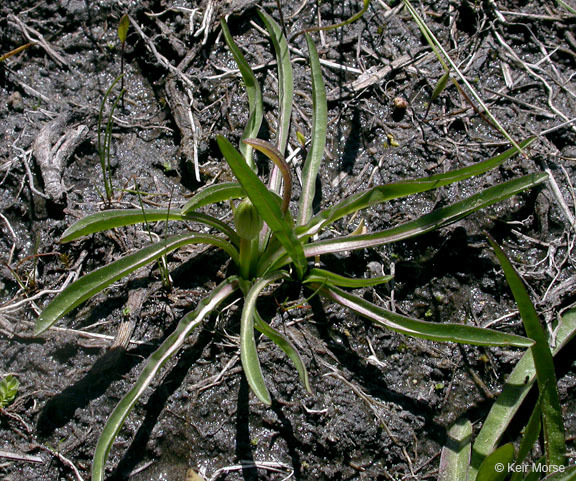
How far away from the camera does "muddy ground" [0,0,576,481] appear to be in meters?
1.79

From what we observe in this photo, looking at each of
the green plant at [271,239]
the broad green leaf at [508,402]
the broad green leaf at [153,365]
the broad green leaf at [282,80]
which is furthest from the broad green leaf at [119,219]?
the broad green leaf at [508,402]

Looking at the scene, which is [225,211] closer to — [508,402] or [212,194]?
[212,194]

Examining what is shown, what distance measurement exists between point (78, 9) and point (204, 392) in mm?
1929

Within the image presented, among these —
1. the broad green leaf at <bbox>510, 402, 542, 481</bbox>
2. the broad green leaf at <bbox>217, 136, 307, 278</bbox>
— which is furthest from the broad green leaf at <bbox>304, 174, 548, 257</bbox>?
the broad green leaf at <bbox>510, 402, 542, 481</bbox>

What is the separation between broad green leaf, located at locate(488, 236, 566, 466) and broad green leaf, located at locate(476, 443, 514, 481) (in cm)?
20

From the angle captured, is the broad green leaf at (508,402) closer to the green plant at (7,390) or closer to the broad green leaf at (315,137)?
the broad green leaf at (315,137)

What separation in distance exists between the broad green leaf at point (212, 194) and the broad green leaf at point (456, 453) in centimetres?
115

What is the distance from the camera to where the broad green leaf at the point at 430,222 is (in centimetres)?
192

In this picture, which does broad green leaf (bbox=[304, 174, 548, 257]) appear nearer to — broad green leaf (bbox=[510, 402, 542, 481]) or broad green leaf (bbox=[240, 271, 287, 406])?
broad green leaf (bbox=[240, 271, 287, 406])

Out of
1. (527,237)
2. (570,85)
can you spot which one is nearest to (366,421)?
(527,237)

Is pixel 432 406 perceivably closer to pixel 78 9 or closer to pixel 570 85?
pixel 570 85

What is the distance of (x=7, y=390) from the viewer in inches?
70.6

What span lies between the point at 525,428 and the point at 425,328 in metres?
0.49

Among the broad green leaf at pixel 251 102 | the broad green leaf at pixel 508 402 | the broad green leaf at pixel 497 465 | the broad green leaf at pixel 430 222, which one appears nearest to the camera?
the broad green leaf at pixel 497 465
